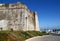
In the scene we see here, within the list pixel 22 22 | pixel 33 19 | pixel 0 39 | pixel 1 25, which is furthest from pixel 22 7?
pixel 0 39

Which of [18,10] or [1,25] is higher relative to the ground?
[18,10]

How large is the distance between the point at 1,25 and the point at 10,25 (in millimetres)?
2217

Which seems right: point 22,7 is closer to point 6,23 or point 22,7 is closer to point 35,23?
point 6,23

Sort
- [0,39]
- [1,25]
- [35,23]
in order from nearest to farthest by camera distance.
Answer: [0,39] → [1,25] → [35,23]

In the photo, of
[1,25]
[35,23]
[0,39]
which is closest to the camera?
[0,39]

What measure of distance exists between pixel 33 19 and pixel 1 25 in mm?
14558

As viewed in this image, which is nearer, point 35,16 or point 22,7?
point 22,7

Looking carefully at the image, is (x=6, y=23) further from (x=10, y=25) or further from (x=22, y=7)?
(x=22, y=7)

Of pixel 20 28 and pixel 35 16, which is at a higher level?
pixel 35 16

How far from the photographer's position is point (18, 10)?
36.9 meters

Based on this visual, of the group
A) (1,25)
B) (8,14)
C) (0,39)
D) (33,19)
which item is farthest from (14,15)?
(0,39)

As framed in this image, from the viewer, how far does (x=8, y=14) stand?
36.8 metres

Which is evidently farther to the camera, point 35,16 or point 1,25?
point 35,16

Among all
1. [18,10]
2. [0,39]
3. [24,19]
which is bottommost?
[0,39]
